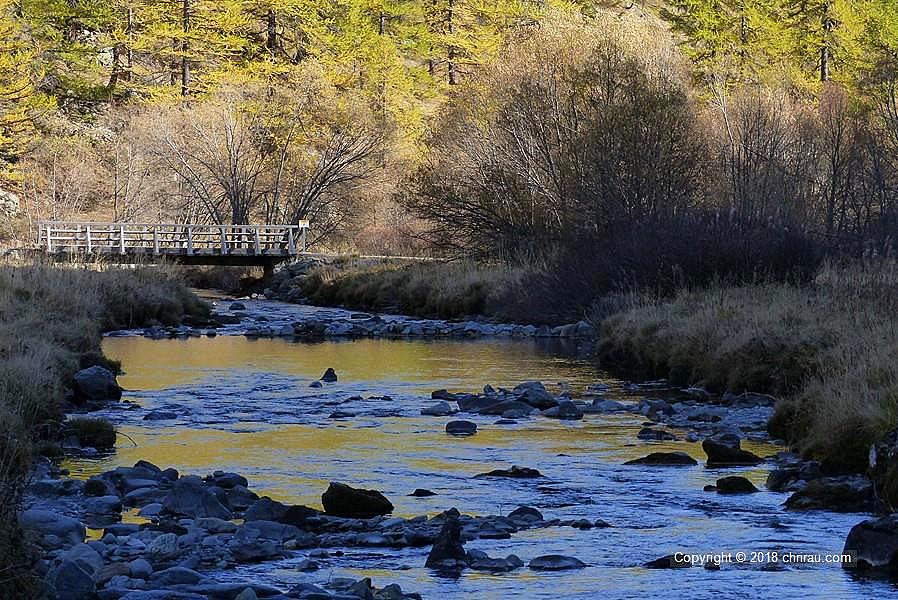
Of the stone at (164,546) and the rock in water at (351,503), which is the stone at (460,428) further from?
the stone at (164,546)

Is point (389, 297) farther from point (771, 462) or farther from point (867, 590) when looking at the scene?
point (867, 590)

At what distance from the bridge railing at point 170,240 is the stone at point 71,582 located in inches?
1630

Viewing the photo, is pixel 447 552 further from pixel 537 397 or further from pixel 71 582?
pixel 537 397

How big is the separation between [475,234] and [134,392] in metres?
21.4

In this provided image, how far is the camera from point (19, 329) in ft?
71.7

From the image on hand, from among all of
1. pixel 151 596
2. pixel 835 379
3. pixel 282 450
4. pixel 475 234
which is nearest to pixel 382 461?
pixel 282 450

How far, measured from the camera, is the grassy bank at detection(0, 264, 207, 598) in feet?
29.2

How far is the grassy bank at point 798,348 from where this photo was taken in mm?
13914

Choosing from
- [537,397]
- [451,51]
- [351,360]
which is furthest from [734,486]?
[451,51]

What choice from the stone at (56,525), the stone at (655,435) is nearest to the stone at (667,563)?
the stone at (56,525)

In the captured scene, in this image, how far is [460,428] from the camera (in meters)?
17.2

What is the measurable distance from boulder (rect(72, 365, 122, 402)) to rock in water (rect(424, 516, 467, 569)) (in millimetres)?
10232

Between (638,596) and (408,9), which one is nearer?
(638,596)

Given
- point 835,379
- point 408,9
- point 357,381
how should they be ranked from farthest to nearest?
point 408,9
point 357,381
point 835,379
